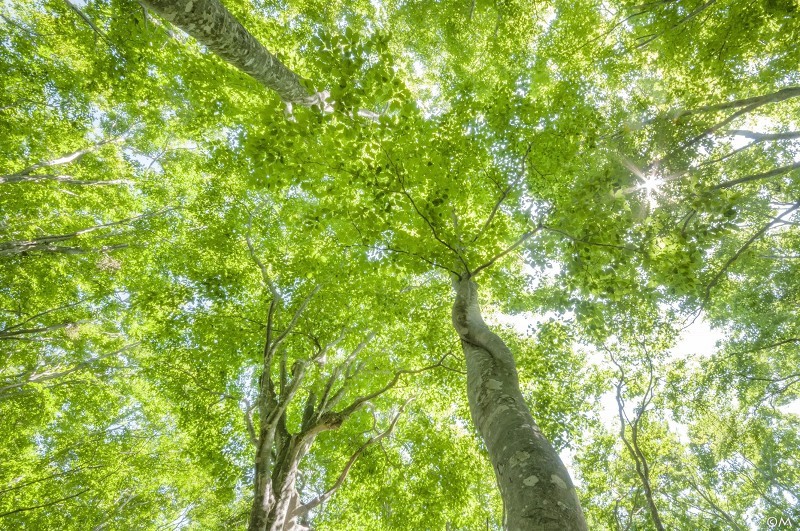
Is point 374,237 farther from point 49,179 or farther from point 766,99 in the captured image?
point 49,179

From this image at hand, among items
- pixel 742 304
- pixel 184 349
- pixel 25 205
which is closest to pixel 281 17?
pixel 25 205

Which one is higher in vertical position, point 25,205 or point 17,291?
point 25,205

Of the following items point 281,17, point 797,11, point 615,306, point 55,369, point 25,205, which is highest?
point 281,17

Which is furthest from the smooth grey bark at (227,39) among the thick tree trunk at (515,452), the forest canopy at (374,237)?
the thick tree trunk at (515,452)

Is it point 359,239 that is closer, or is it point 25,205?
point 359,239

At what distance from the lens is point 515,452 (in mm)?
2529

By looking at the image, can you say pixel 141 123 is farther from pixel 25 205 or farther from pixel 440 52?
pixel 440 52

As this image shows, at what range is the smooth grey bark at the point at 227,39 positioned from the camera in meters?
2.99

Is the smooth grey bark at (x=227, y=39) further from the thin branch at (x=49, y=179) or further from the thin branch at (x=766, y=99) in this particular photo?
the thin branch at (x=49, y=179)

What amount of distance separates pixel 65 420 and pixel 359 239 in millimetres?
17246

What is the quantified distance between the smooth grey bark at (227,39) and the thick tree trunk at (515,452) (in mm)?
4271

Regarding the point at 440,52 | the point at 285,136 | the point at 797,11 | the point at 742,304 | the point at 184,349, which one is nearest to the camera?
the point at 285,136

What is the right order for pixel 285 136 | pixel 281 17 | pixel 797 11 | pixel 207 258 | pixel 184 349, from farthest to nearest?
pixel 281 17, pixel 207 258, pixel 184 349, pixel 797 11, pixel 285 136

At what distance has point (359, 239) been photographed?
559 cm
